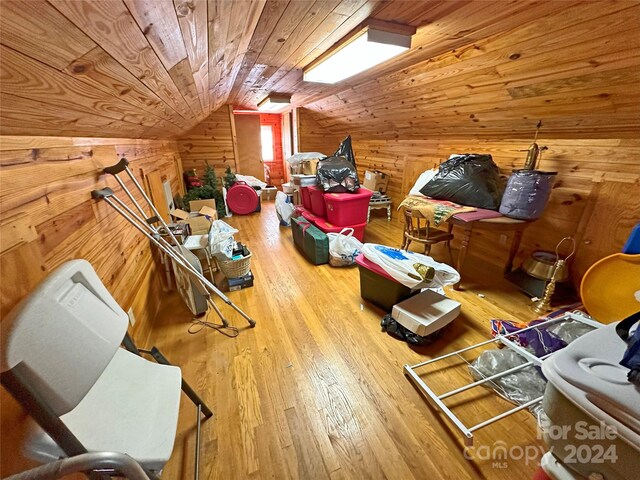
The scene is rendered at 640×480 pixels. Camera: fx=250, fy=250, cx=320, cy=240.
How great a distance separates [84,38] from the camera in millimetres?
593

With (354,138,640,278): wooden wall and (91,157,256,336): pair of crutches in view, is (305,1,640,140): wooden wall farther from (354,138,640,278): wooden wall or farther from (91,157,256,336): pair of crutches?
(91,157,256,336): pair of crutches

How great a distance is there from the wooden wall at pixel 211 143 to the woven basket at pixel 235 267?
3.91m

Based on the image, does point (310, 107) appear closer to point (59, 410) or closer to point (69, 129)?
point (69, 129)

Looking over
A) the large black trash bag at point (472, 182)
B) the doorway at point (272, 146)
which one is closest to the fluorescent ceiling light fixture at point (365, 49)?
the large black trash bag at point (472, 182)

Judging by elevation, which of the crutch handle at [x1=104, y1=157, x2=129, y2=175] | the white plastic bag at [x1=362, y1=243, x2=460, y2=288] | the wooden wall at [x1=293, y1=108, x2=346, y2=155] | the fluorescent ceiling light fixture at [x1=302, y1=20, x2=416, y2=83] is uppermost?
the fluorescent ceiling light fixture at [x1=302, y1=20, x2=416, y2=83]

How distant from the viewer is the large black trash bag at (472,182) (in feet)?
7.89

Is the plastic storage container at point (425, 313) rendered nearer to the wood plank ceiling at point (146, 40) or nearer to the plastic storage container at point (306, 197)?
the wood plank ceiling at point (146, 40)

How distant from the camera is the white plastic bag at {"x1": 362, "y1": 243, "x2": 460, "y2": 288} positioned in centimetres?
178

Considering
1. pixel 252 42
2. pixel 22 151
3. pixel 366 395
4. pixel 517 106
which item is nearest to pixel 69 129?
pixel 22 151

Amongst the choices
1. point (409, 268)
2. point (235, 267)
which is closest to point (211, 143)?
point (235, 267)

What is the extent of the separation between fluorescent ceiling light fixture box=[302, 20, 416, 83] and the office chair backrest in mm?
2023

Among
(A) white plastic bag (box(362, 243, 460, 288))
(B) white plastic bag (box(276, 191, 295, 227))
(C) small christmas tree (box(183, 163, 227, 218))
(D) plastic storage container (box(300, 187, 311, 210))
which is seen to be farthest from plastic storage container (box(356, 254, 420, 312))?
(C) small christmas tree (box(183, 163, 227, 218))

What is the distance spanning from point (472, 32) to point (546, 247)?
202 centimetres

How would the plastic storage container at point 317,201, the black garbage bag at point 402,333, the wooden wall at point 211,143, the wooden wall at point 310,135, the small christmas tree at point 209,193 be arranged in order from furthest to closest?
the wooden wall at point 310,135, the wooden wall at point 211,143, the small christmas tree at point 209,193, the plastic storage container at point 317,201, the black garbage bag at point 402,333
